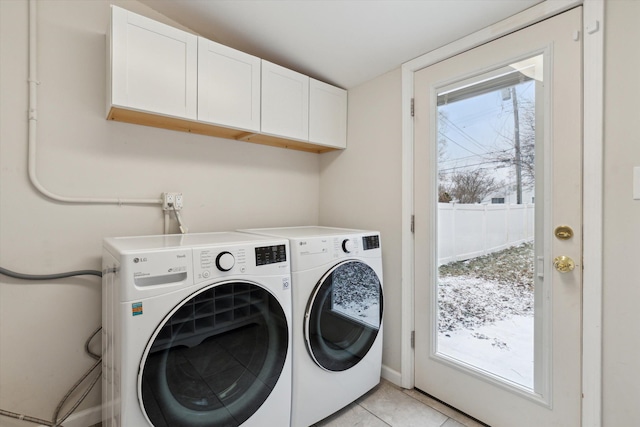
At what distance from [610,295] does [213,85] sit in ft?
6.89

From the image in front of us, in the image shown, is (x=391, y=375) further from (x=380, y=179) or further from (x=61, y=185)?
(x=61, y=185)

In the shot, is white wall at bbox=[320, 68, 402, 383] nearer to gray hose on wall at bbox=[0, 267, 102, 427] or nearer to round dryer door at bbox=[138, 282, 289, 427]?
round dryer door at bbox=[138, 282, 289, 427]

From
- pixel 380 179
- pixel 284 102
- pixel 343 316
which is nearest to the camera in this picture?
pixel 343 316

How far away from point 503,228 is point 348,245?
822 millimetres

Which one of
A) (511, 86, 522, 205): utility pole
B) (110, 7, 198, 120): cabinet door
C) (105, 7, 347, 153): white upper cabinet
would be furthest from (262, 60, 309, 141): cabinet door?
(511, 86, 522, 205): utility pole

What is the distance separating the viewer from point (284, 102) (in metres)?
1.86

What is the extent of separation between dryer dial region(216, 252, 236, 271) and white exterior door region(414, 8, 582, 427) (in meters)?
1.18

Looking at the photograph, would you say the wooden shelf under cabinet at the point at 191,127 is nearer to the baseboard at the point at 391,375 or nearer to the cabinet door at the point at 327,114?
the cabinet door at the point at 327,114

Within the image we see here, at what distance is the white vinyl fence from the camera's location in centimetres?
144

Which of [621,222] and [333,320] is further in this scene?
[333,320]

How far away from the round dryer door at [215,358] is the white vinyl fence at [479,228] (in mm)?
1073

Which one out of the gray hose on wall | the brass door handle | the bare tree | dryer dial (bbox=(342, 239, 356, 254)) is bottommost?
the gray hose on wall

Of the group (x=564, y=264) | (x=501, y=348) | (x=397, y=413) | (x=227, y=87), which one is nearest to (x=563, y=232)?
(x=564, y=264)

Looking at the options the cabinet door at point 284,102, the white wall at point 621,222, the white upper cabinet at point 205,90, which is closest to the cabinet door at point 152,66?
the white upper cabinet at point 205,90
